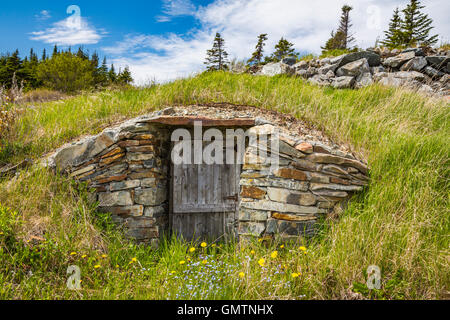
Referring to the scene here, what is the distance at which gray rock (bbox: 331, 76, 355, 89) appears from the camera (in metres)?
7.77

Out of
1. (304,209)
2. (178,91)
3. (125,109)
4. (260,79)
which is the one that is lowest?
(304,209)

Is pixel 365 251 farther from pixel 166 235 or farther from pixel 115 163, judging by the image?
pixel 115 163

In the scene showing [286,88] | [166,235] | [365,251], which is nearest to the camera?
[365,251]

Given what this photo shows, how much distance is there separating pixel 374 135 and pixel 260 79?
345 cm

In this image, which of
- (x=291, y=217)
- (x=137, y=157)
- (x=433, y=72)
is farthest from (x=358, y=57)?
(x=137, y=157)

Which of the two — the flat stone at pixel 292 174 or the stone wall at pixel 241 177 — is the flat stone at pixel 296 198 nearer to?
the stone wall at pixel 241 177

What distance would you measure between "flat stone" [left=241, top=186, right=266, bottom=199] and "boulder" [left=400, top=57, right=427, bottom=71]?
748cm

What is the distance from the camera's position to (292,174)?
3.96 meters

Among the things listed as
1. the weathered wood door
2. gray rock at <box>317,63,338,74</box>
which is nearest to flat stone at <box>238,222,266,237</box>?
the weathered wood door

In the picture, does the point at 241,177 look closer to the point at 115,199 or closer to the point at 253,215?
the point at 253,215

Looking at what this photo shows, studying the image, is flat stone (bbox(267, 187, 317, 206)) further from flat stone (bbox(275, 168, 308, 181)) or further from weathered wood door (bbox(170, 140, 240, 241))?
weathered wood door (bbox(170, 140, 240, 241))

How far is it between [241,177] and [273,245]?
1.10 meters
